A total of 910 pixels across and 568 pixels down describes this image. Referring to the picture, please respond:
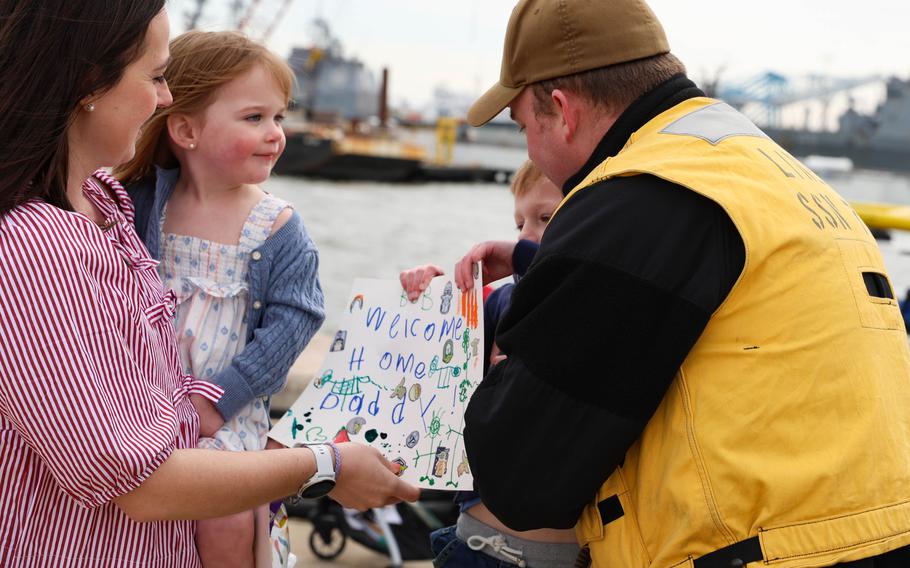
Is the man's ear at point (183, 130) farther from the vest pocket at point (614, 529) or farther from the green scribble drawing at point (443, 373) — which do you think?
the vest pocket at point (614, 529)

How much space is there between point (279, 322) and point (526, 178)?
0.78 meters

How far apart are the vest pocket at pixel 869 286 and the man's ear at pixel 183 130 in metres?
1.45

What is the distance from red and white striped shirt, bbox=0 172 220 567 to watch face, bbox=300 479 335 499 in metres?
0.28

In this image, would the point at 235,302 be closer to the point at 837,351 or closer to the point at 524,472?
the point at 524,472

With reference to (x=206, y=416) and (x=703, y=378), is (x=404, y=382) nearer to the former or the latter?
(x=206, y=416)

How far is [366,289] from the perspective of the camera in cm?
236

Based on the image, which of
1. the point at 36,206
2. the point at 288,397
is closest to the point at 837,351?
the point at 36,206

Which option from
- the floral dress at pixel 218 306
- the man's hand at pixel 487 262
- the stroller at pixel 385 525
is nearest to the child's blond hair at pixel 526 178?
the man's hand at pixel 487 262

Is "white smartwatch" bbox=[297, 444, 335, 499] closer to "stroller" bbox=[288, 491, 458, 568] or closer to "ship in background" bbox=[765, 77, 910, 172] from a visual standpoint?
"stroller" bbox=[288, 491, 458, 568]

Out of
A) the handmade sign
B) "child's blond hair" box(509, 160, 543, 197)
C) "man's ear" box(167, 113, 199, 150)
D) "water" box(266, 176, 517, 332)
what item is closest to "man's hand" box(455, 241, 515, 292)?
the handmade sign

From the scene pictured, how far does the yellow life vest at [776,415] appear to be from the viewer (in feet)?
5.01

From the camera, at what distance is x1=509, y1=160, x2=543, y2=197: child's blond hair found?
8.29ft

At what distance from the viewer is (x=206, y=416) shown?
2080mm

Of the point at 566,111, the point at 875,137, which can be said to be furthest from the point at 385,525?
the point at 875,137
